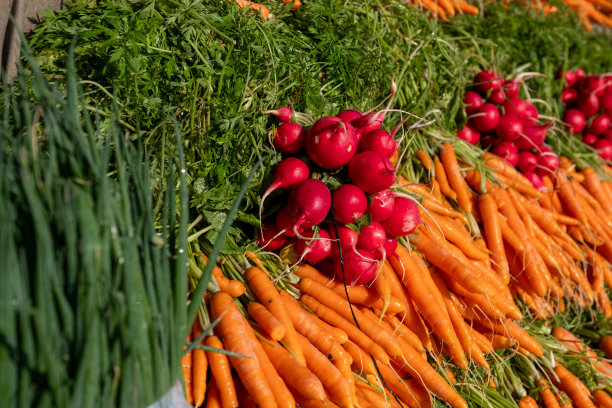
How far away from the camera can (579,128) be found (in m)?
3.40

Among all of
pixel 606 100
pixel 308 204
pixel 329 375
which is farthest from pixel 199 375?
pixel 606 100

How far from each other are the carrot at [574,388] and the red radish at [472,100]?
1596 millimetres

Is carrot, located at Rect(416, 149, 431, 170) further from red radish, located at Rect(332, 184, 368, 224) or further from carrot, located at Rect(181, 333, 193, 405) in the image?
carrot, located at Rect(181, 333, 193, 405)

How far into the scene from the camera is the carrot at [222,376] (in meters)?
1.52

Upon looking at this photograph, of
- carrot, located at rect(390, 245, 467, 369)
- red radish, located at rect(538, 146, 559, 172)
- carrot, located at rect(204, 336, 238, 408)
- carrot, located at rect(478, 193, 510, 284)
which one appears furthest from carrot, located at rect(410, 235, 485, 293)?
red radish, located at rect(538, 146, 559, 172)

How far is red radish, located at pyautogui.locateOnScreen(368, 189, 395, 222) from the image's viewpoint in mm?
1833

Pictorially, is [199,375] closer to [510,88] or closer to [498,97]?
[498,97]

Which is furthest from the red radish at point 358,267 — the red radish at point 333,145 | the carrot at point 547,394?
the carrot at point 547,394

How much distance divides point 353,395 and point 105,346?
3.12ft

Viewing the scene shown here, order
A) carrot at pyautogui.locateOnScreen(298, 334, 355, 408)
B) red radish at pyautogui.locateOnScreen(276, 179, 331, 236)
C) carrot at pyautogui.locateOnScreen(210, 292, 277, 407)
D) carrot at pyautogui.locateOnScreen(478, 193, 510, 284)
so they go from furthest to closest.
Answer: carrot at pyautogui.locateOnScreen(478, 193, 510, 284), red radish at pyautogui.locateOnScreen(276, 179, 331, 236), carrot at pyautogui.locateOnScreen(298, 334, 355, 408), carrot at pyautogui.locateOnScreen(210, 292, 277, 407)

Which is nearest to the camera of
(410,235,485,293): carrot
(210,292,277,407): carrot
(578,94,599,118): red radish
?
(210,292,277,407): carrot

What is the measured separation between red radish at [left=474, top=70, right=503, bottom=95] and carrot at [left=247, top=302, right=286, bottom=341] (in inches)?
80.3

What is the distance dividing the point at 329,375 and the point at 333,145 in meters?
0.87

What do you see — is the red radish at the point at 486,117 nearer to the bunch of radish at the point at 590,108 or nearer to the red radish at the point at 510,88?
the red radish at the point at 510,88
